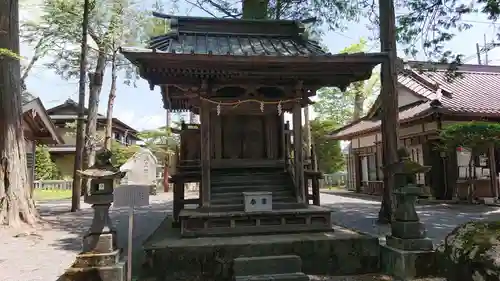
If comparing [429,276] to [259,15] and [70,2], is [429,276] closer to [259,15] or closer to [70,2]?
[259,15]

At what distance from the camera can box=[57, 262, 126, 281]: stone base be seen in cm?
495

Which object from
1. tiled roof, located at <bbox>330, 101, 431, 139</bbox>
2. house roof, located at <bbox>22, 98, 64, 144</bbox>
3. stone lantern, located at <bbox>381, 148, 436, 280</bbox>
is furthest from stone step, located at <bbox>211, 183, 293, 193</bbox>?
house roof, located at <bbox>22, 98, 64, 144</bbox>

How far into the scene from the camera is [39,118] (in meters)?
16.5

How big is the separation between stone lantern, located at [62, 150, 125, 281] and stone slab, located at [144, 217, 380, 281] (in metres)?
0.86

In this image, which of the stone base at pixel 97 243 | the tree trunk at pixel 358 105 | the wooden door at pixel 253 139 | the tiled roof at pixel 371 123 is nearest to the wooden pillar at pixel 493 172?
the tiled roof at pixel 371 123

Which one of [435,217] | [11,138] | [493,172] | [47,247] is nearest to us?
[47,247]

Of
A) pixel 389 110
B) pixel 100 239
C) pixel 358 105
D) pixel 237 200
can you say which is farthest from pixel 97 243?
pixel 358 105

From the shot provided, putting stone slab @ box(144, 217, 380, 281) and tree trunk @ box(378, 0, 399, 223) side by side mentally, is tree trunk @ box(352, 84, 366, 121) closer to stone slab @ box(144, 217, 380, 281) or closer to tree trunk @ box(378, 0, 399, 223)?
tree trunk @ box(378, 0, 399, 223)

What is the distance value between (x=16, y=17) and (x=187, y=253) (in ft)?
29.5

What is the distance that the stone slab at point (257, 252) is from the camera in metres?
5.96

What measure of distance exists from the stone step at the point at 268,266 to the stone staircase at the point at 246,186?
2209mm

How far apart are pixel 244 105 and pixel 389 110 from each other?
422 centimetres

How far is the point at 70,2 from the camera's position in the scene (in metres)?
18.7

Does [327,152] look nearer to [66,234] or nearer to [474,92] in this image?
[474,92]
